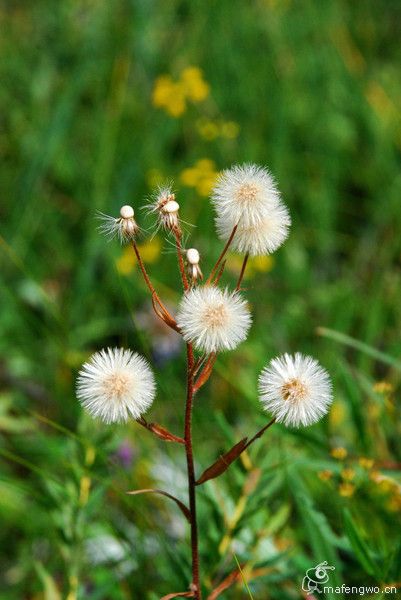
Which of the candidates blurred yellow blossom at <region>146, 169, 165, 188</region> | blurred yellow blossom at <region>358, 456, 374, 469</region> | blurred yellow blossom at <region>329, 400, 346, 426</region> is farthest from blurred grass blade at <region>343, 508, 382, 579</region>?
blurred yellow blossom at <region>146, 169, 165, 188</region>

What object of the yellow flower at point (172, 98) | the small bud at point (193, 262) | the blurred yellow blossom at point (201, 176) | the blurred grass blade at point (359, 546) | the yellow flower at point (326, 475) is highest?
the yellow flower at point (172, 98)

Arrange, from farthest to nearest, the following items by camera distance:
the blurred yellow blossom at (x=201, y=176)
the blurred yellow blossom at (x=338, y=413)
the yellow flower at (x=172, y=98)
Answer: the yellow flower at (x=172, y=98), the blurred yellow blossom at (x=201, y=176), the blurred yellow blossom at (x=338, y=413)

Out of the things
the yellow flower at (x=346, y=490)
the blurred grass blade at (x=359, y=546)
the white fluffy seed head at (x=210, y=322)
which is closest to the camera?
the white fluffy seed head at (x=210, y=322)

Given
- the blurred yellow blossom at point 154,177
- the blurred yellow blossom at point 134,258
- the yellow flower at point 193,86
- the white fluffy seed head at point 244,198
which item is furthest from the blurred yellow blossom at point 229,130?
the white fluffy seed head at point 244,198

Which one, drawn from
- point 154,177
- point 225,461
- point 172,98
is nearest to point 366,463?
point 225,461

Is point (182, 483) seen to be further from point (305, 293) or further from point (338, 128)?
point (338, 128)

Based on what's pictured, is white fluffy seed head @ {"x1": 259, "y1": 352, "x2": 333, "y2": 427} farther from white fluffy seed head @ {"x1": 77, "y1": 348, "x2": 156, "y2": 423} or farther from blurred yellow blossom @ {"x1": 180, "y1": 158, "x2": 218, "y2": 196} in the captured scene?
blurred yellow blossom @ {"x1": 180, "y1": 158, "x2": 218, "y2": 196}

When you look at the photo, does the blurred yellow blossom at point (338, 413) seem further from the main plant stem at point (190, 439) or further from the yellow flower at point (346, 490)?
the main plant stem at point (190, 439)
